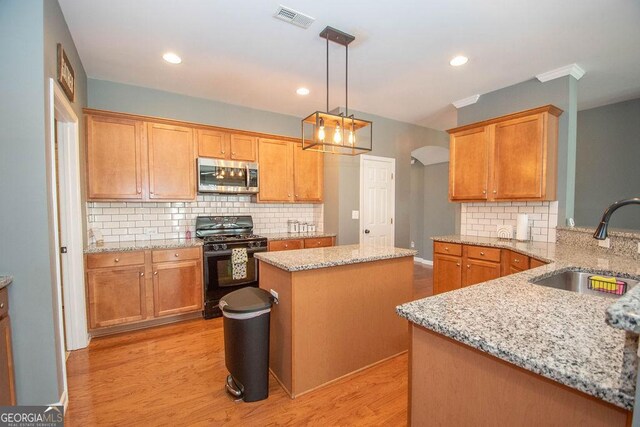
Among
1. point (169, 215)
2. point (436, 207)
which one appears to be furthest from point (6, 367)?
point (436, 207)

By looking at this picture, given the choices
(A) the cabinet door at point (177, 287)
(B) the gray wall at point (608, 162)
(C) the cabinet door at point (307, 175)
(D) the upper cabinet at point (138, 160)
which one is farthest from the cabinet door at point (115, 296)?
(B) the gray wall at point (608, 162)

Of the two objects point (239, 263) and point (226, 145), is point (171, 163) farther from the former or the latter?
point (239, 263)

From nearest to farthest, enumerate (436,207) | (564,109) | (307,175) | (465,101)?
(564,109) < (465,101) < (307,175) < (436,207)

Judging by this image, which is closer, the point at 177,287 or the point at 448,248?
the point at 177,287

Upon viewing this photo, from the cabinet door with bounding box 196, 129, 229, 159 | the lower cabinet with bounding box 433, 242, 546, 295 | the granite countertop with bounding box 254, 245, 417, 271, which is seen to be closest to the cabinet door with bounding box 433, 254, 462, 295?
the lower cabinet with bounding box 433, 242, 546, 295

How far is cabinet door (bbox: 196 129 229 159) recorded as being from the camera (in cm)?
363

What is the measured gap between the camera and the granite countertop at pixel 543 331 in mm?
629

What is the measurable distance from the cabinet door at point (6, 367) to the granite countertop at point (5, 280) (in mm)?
184

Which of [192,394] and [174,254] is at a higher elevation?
[174,254]

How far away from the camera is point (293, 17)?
222 centimetres

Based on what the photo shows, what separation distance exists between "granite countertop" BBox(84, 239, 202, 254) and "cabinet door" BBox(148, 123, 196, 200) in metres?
0.53

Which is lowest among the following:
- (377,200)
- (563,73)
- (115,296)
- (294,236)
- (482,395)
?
(115,296)

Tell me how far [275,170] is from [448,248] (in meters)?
2.53

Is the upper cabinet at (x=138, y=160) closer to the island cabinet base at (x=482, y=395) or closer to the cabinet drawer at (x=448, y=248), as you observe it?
the cabinet drawer at (x=448, y=248)
